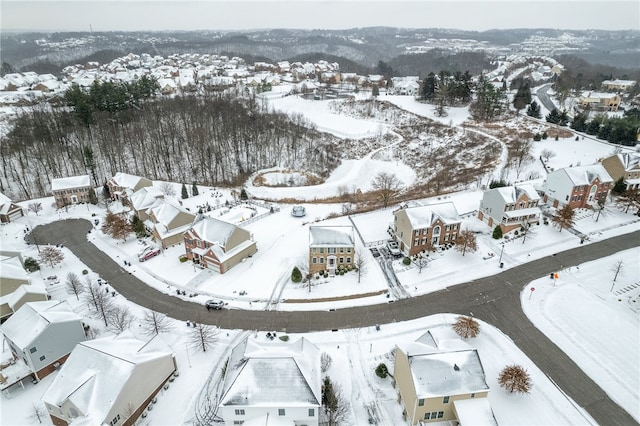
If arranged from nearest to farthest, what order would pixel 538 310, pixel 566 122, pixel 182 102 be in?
pixel 538 310, pixel 566 122, pixel 182 102

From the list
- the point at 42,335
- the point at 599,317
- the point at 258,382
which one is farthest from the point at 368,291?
the point at 42,335

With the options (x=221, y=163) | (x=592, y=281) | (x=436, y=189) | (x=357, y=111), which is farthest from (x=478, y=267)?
(x=357, y=111)

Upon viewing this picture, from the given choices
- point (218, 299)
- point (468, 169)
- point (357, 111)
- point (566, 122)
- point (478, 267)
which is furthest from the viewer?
point (357, 111)

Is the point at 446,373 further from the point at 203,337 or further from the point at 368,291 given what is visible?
the point at 203,337

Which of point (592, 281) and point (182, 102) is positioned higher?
point (182, 102)

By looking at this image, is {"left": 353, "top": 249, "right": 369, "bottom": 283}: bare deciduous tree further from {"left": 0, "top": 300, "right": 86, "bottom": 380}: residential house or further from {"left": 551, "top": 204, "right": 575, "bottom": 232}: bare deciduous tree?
{"left": 0, "top": 300, "right": 86, "bottom": 380}: residential house

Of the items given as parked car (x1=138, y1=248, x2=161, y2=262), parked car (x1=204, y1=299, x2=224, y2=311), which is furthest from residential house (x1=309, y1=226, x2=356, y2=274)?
parked car (x1=138, y1=248, x2=161, y2=262)

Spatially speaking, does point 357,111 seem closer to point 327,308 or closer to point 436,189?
point 436,189

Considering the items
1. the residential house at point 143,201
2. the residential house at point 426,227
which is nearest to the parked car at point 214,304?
the residential house at point 426,227
